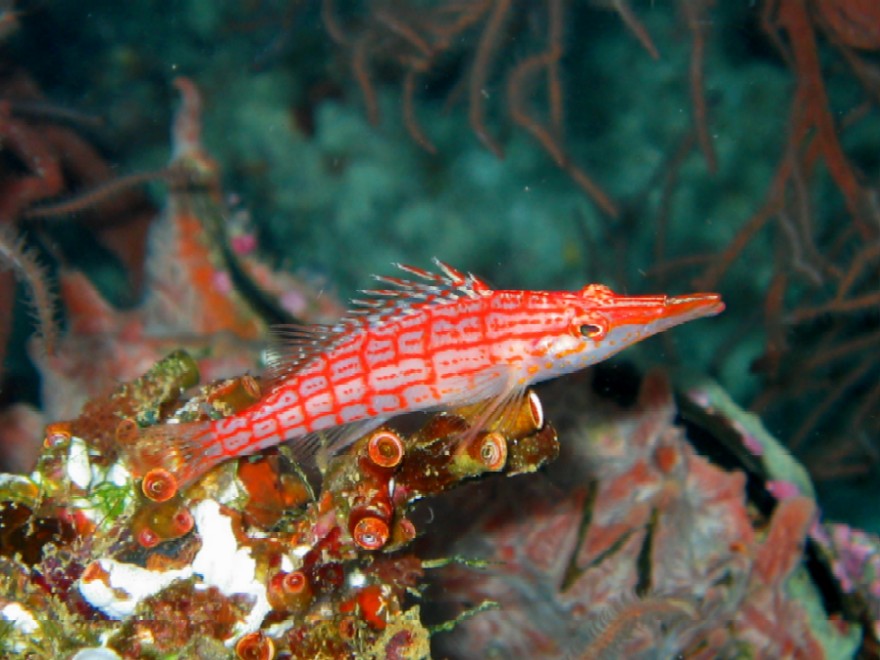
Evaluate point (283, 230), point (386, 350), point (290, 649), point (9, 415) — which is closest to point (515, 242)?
point (283, 230)

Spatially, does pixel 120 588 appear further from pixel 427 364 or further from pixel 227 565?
pixel 427 364

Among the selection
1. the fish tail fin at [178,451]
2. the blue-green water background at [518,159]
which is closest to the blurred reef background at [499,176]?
the blue-green water background at [518,159]

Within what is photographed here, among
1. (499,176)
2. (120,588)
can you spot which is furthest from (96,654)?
(499,176)

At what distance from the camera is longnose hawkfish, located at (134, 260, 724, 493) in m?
2.83

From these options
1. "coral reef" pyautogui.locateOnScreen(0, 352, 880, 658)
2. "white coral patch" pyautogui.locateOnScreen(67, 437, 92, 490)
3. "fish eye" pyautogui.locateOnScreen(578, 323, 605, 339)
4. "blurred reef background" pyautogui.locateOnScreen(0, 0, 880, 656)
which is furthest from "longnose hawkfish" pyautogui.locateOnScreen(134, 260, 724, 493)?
"blurred reef background" pyautogui.locateOnScreen(0, 0, 880, 656)

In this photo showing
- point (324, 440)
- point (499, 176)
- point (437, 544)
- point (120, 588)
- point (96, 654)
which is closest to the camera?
point (96, 654)

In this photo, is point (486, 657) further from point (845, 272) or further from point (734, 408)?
point (845, 272)

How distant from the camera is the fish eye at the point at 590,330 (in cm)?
280

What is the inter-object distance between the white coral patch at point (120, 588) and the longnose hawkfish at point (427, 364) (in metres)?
0.41

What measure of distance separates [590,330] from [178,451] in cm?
204

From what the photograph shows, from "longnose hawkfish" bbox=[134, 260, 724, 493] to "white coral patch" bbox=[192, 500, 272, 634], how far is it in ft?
0.81

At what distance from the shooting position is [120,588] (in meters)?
2.63

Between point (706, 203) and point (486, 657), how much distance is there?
453cm

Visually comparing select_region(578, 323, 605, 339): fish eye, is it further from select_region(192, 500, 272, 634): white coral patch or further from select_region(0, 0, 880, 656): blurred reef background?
select_region(0, 0, 880, 656): blurred reef background
